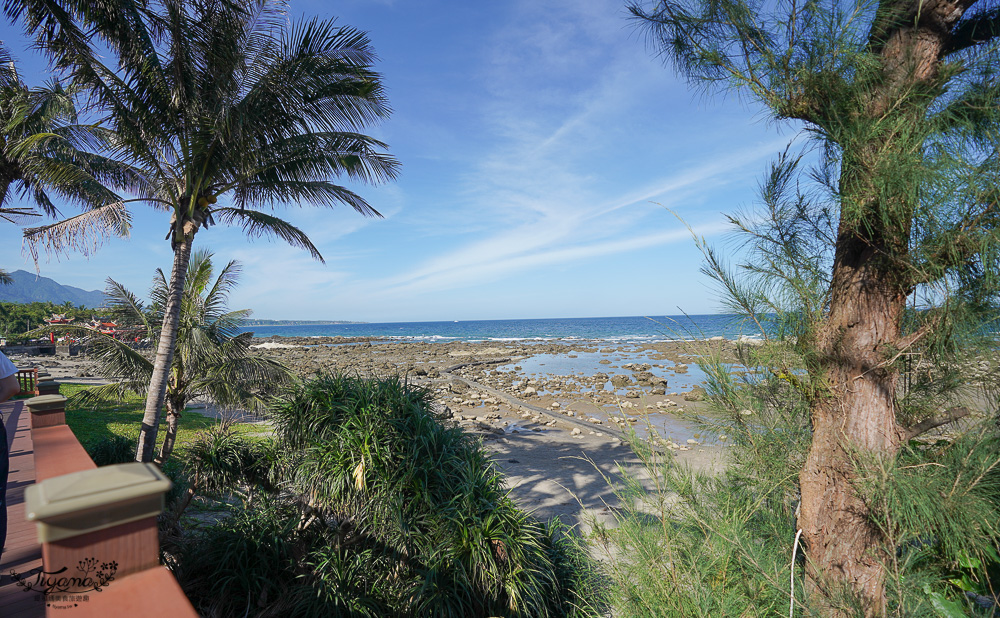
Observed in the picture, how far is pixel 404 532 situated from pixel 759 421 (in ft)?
10.4

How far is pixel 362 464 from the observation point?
4168 mm

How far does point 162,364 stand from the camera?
614 centimetres

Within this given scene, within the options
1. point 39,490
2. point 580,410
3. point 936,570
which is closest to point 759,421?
point 936,570

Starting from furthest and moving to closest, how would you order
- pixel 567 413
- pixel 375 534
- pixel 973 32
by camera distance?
pixel 567 413, pixel 375 534, pixel 973 32

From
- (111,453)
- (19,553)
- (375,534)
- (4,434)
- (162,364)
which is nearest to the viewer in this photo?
(4,434)

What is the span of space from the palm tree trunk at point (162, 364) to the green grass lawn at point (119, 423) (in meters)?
3.90

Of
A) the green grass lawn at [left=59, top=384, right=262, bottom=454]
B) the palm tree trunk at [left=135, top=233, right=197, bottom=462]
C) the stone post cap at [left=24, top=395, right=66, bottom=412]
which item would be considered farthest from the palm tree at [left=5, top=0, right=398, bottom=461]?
the green grass lawn at [left=59, top=384, right=262, bottom=454]

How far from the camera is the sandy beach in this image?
438cm

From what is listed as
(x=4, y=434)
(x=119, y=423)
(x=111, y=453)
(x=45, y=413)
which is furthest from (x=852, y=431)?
(x=119, y=423)

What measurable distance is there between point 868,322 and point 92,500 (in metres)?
2.97

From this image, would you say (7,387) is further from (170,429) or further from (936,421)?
(170,429)

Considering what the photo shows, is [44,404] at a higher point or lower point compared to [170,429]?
higher

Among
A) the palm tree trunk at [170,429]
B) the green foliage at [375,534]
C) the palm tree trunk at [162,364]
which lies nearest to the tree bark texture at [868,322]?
the green foliage at [375,534]

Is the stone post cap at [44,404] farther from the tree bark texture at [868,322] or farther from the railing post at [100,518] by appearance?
the tree bark texture at [868,322]
